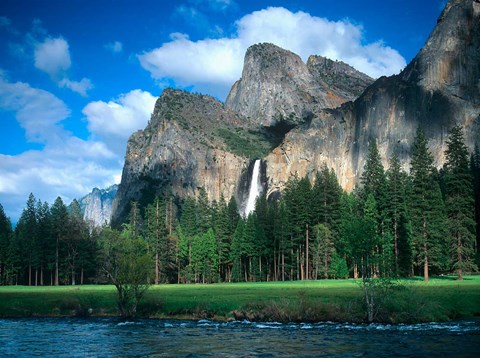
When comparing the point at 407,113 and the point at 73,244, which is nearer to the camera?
the point at 73,244

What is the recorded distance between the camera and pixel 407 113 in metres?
150

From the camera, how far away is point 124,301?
123ft

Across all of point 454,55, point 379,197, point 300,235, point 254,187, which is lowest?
point 300,235

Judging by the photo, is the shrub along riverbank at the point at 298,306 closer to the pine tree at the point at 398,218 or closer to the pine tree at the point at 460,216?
the pine tree at the point at 460,216

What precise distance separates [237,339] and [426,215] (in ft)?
123

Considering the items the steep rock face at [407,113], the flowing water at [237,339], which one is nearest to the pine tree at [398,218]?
the flowing water at [237,339]

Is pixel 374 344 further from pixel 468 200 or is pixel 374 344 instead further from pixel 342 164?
pixel 342 164

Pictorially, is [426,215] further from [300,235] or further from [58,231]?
[58,231]

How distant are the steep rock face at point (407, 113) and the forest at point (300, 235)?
4260cm

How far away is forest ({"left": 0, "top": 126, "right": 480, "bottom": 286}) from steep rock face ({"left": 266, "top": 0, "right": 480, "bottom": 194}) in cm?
4260

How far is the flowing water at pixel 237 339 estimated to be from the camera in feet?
73.4

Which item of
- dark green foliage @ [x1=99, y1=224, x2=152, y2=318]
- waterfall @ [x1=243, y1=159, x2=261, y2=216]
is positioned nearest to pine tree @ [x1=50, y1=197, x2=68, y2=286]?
dark green foliage @ [x1=99, y1=224, x2=152, y2=318]

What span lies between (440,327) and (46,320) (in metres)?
29.1

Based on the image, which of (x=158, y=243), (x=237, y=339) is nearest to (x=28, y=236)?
(x=158, y=243)
